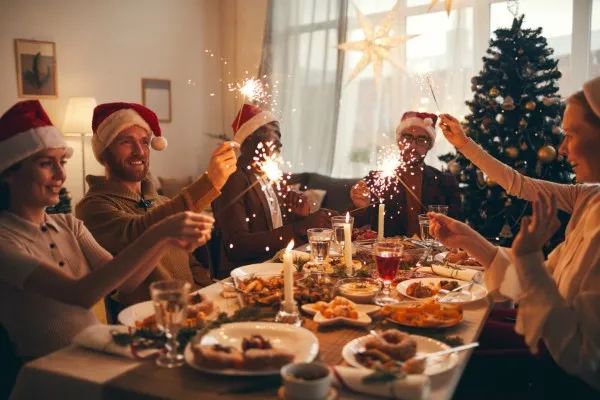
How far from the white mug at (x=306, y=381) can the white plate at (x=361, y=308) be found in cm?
48

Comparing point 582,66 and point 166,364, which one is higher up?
point 582,66

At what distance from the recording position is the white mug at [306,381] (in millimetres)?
1048

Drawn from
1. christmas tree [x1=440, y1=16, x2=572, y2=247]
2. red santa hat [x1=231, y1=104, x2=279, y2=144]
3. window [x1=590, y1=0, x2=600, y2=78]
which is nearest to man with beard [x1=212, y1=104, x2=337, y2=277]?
red santa hat [x1=231, y1=104, x2=279, y2=144]

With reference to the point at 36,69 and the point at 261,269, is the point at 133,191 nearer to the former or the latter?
the point at 261,269

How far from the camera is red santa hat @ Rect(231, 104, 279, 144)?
3113 mm

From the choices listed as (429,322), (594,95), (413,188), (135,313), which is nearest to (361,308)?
(429,322)

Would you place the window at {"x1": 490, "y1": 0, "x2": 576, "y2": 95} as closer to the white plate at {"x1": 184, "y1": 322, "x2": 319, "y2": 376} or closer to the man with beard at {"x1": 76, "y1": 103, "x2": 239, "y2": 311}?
the man with beard at {"x1": 76, "y1": 103, "x2": 239, "y2": 311}

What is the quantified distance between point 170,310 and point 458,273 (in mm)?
1191

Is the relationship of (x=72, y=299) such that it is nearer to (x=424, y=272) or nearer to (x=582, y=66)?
(x=424, y=272)

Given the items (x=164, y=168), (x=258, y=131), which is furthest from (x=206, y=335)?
(x=164, y=168)

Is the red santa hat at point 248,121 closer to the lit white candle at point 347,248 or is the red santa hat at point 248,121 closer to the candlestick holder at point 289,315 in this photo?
the lit white candle at point 347,248

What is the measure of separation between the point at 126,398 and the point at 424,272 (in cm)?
134

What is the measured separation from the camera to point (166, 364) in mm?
1256

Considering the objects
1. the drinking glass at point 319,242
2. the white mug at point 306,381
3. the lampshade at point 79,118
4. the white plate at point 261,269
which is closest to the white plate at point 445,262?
the drinking glass at point 319,242
